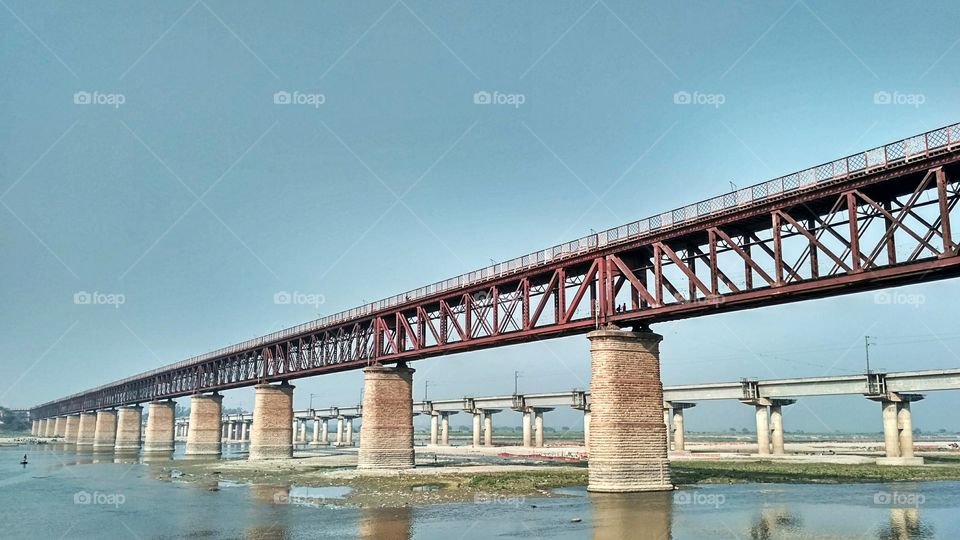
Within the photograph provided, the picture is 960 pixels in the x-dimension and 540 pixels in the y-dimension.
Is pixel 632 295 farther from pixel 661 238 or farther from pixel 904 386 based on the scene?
pixel 904 386

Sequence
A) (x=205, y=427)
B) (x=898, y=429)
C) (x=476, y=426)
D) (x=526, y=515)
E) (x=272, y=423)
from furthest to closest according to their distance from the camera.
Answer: (x=476, y=426)
(x=205, y=427)
(x=272, y=423)
(x=898, y=429)
(x=526, y=515)

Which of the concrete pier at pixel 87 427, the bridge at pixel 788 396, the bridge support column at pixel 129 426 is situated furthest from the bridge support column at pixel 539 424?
the concrete pier at pixel 87 427

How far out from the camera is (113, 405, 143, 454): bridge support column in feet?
506

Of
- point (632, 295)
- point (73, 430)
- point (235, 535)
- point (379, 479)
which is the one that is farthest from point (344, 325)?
point (73, 430)

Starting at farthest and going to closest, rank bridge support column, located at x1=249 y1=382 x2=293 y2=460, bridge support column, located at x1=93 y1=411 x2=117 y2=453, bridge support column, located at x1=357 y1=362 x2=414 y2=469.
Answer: bridge support column, located at x1=93 y1=411 x2=117 y2=453
bridge support column, located at x1=249 y1=382 x2=293 y2=460
bridge support column, located at x1=357 y1=362 x2=414 y2=469

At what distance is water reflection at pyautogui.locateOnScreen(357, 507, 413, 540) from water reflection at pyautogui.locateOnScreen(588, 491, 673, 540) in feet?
26.7

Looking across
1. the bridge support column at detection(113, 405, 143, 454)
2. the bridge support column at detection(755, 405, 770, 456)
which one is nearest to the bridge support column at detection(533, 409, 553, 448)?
the bridge support column at detection(755, 405, 770, 456)

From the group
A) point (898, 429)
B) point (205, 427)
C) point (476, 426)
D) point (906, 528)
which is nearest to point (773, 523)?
point (906, 528)

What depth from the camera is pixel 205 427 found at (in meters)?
115

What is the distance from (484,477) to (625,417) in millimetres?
18742

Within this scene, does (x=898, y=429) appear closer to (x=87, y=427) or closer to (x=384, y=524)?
(x=384, y=524)

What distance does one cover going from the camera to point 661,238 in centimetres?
Result: 4228

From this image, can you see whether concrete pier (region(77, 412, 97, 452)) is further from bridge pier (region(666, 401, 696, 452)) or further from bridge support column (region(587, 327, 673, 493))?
bridge support column (region(587, 327, 673, 493))

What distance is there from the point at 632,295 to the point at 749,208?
9.72 meters
